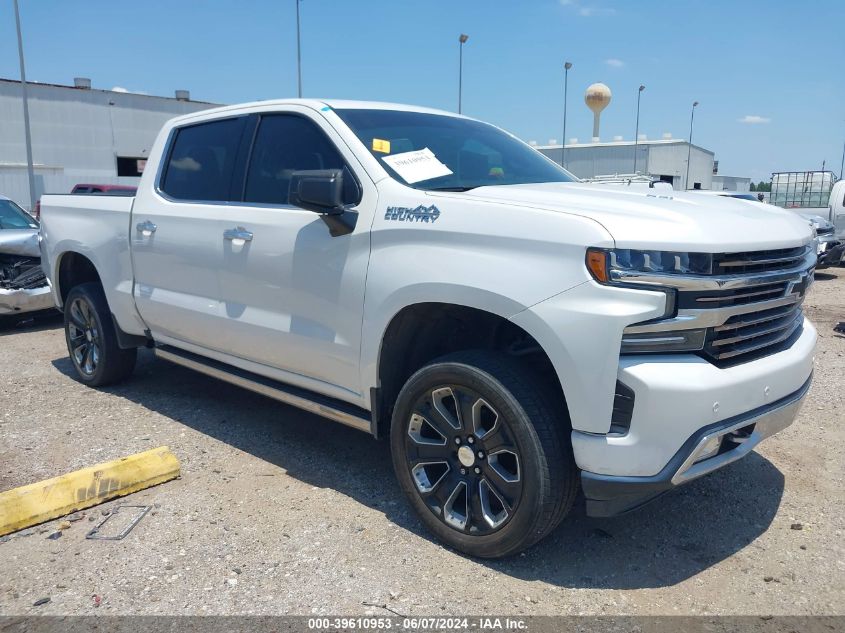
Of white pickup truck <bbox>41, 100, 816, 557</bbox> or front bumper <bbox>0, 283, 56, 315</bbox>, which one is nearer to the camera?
white pickup truck <bbox>41, 100, 816, 557</bbox>

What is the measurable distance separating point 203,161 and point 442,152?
170cm

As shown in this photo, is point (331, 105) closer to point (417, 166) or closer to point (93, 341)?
point (417, 166)

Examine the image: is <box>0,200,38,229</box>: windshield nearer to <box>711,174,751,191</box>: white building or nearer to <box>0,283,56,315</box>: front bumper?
<box>0,283,56,315</box>: front bumper

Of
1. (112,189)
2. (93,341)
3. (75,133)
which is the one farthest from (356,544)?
(75,133)

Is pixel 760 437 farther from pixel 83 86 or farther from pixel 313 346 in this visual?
pixel 83 86

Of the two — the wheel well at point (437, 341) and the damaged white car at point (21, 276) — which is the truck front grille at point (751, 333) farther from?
the damaged white car at point (21, 276)

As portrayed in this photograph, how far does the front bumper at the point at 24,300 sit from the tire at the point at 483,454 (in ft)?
19.8

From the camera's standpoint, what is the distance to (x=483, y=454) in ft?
9.70

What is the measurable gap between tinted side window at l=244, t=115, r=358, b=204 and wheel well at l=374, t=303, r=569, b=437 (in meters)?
0.91

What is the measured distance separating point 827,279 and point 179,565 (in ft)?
44.6

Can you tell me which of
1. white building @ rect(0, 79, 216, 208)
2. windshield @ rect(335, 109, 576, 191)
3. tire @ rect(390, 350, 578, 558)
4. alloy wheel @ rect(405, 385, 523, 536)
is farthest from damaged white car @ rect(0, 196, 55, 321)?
white building @ rect(0, 79, 216, 208)

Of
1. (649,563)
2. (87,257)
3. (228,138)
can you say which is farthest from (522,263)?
(87,257)

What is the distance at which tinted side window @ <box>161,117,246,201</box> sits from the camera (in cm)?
426

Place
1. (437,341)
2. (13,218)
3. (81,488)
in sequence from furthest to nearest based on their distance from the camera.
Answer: (13,218), (81,488), (437,341)
